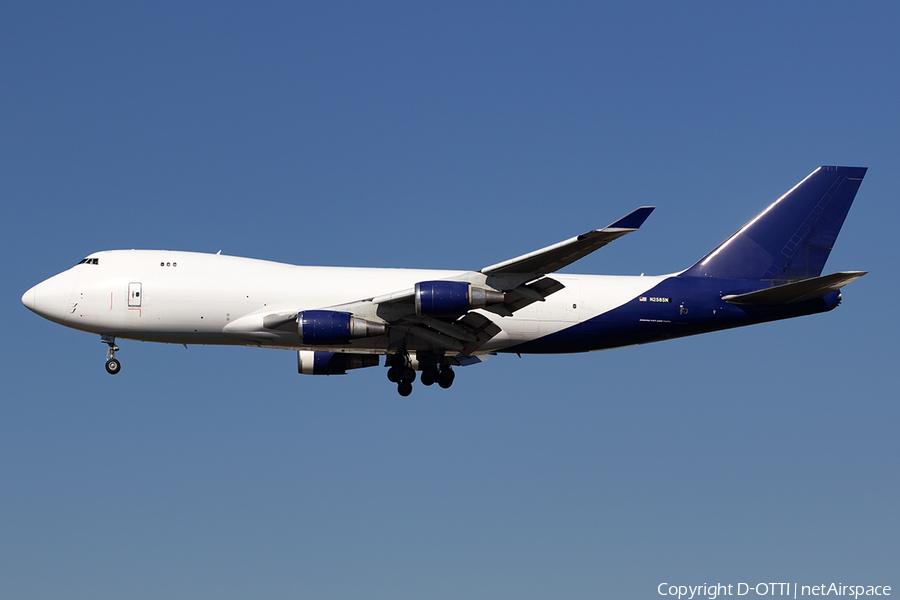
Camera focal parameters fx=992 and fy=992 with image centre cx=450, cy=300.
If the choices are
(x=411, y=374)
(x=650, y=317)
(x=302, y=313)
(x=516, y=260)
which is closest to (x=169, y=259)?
(x=302, y=313)

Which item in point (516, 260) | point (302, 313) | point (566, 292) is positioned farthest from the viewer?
point (566, 292)

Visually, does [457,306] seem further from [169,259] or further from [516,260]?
[169,259]

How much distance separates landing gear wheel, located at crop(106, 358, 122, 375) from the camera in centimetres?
3584

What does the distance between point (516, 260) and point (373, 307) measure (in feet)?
18.5

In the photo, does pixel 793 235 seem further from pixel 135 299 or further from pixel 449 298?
pixel 135 299

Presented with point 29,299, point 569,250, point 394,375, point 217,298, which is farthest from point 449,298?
point 29,299

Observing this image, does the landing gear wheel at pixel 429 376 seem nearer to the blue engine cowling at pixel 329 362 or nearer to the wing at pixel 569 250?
the blue engine cowling at pixel 329 362

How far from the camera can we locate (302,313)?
33.2 m

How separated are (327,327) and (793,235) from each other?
18.8 metres

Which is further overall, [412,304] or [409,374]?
[409,374]

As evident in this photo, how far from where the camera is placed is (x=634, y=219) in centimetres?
2862

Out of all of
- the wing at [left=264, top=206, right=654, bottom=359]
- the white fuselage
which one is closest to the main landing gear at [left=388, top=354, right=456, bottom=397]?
the wing at [left=264, top=206, right=654, bottom=359]

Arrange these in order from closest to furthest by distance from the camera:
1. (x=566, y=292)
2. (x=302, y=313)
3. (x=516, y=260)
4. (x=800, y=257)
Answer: (x=516, y=260) → (x=302, y=313) → (x=566, y=292) → (x=800, y=257)

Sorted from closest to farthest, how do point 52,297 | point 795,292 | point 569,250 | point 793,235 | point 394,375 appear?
point 569,250
point 52,297
point 795,292
point 394,375
point 793,235
